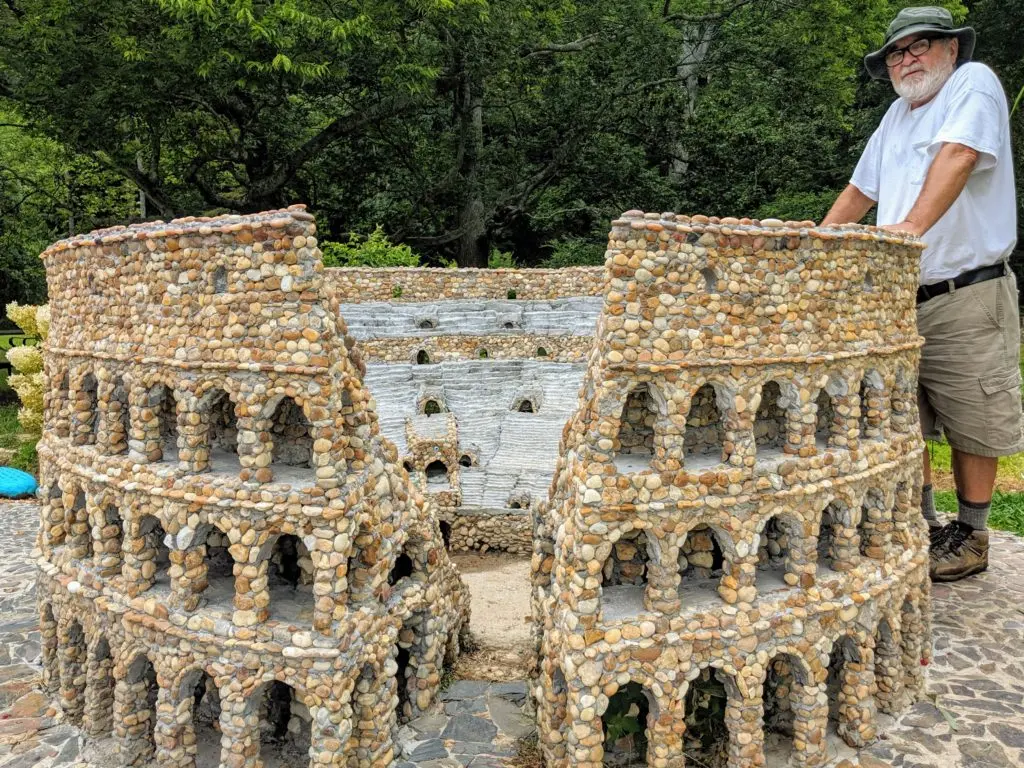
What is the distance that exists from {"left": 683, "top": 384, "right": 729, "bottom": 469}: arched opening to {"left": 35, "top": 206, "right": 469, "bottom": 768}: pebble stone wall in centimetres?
426

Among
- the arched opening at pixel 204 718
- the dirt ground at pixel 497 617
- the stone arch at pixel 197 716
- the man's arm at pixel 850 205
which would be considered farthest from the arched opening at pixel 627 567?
the man's arm at pixel 850 205

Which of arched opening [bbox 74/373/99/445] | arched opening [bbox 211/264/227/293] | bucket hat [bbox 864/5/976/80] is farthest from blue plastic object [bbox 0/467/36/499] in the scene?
bucket hat [bbox 864/5/976/80]

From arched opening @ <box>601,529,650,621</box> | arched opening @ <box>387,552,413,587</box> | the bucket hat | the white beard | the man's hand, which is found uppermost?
the bucket hat

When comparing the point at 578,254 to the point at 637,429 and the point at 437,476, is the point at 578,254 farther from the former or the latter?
the point at 637,429

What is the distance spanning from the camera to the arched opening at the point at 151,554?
10523mm

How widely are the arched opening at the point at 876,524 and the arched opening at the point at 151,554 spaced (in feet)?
33.4

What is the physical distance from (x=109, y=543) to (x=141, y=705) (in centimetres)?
240

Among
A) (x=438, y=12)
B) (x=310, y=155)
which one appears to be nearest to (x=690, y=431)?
(x=438, y=12)

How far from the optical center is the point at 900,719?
443 inches

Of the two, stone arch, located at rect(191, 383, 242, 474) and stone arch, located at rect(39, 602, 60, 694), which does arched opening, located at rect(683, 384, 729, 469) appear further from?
stone arch, located at rect(39, 602, 60, 694)

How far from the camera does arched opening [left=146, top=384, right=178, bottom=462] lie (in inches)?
404

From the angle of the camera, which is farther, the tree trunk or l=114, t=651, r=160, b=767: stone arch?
the tree trunk

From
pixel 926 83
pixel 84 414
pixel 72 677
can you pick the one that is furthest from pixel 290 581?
pixel 926 83

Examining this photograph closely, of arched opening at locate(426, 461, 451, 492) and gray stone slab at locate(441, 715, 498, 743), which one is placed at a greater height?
arched opening at locate(426, 461, 451, 492)
